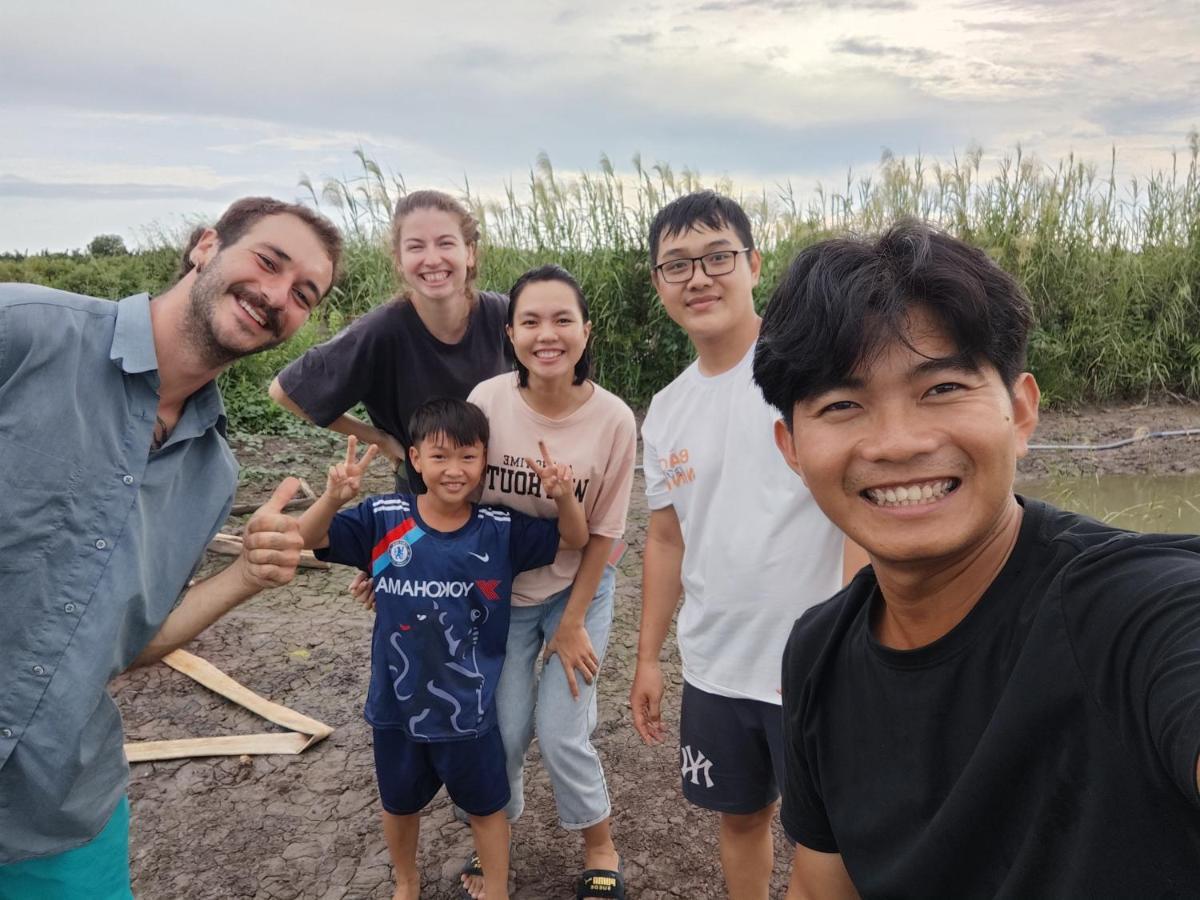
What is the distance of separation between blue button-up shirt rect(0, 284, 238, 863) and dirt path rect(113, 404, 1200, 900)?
1016 mm

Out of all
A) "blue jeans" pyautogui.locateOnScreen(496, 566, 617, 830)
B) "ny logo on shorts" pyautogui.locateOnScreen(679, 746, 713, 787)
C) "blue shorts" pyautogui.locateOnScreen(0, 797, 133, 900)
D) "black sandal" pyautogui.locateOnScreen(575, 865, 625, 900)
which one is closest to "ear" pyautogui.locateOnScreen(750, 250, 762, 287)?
"blue jeans" pyautogui.locateOnScreen(496, 566, 617, 830)

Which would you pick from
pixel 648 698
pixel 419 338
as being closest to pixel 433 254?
pixel 419 338

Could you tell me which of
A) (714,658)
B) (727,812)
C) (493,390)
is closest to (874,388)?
(714,658)

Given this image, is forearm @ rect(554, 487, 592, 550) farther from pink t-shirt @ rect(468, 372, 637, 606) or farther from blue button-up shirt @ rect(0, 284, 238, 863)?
blue button-up shirt @ rect(0, 284, 238, 863)

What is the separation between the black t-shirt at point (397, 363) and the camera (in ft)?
9.28

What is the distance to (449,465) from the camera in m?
2.25

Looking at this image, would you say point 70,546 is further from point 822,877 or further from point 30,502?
point 822,877

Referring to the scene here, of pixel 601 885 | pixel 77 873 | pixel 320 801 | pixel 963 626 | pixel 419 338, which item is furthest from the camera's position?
pixel 320 801

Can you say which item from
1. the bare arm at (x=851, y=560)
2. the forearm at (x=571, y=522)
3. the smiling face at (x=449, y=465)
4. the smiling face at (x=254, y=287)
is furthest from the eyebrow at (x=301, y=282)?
the bare arm at (x=851, y=560)

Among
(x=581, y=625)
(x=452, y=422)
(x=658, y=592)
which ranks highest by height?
(x=452, y=422)

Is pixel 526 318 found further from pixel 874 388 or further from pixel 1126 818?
pixel 1126 818

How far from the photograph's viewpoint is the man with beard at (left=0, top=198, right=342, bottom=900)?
1.66 metres

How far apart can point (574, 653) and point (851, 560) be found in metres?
0.87

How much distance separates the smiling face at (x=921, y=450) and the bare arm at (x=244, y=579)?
128 cm
